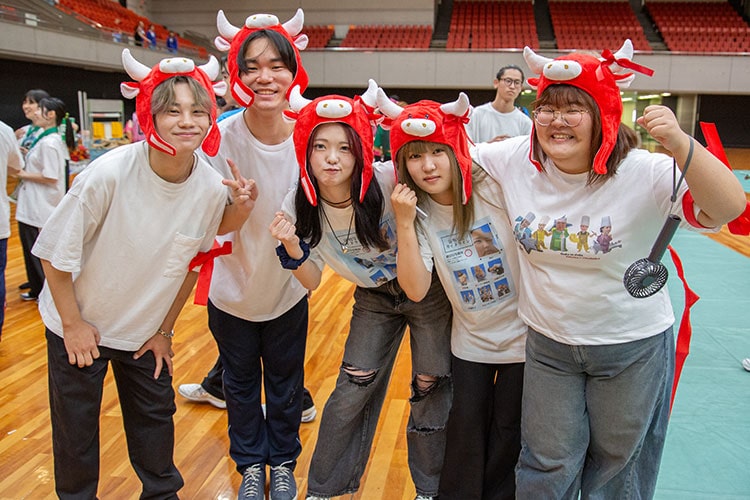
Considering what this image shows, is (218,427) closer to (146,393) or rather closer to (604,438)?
(146,393)

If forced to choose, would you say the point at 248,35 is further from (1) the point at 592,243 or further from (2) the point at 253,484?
(2) the point at 253,484

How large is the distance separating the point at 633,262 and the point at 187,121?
143 cm

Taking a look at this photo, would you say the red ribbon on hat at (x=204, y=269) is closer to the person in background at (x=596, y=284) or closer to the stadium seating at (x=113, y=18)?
the person in background at (x=596, y=284)

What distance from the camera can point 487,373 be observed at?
2238 millimetres

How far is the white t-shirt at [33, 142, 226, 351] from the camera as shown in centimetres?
201

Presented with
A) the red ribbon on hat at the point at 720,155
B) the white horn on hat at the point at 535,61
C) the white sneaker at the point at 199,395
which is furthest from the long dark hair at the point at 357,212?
the white sneaker at the point at 199,395

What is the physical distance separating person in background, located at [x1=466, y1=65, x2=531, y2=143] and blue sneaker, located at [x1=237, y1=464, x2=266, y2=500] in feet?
12.0

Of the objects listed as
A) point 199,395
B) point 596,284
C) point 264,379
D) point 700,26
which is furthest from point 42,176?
point 700,26

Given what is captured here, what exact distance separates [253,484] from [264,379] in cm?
43

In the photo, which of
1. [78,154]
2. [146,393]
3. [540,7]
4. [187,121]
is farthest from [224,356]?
[540,7]

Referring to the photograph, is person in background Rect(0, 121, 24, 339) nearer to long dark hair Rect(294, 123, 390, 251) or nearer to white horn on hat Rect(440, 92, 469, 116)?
long dark hair Rect(294, 123, 390, 251)

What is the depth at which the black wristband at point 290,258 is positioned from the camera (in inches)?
84.7

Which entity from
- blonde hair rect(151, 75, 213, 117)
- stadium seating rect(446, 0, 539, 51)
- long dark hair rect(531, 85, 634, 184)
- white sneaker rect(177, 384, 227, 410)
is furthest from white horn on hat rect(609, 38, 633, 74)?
stadium seating rect(446, 0, 539, 51)

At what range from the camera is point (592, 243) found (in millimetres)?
1802
